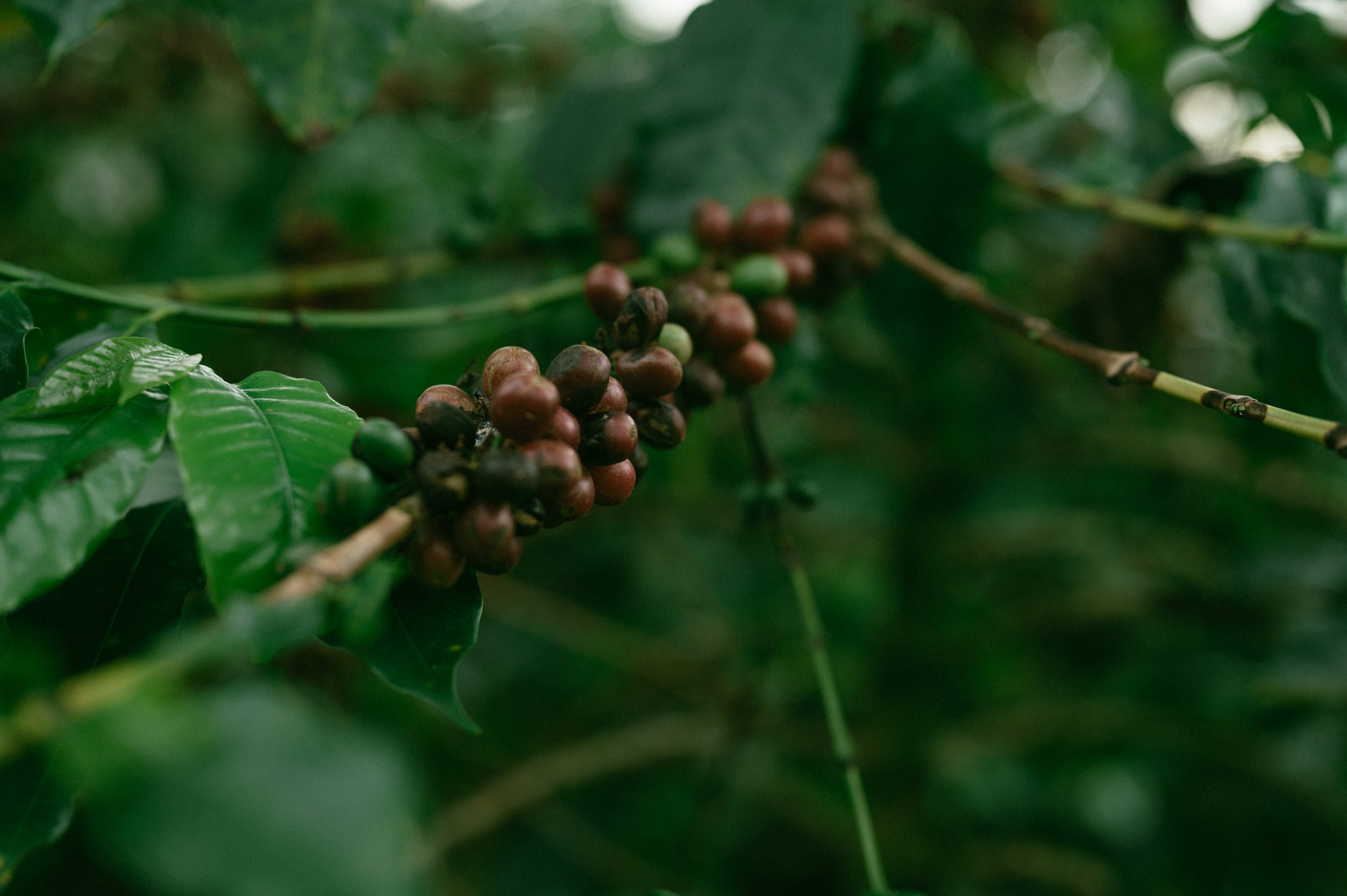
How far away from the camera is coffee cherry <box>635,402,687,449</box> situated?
0.63 metres

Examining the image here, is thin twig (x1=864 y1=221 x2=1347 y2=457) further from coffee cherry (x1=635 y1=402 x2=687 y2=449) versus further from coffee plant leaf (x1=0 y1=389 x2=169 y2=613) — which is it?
coffee plant leaf (x1=0 y1=389 x2=169 y2=613)

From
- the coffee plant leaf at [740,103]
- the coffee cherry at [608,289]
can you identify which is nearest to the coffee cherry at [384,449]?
the coffee cherry at [608,289]

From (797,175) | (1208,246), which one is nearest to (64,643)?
(797,175)

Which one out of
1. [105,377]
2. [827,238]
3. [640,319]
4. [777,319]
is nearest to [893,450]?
[827,238]

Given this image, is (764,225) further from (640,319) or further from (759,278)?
(640,319)

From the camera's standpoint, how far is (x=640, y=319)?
2.03 ft

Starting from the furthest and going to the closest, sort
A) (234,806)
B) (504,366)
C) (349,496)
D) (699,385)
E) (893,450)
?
(893,450)
(699,385)
(504,366)
(349,496)
(234,806)

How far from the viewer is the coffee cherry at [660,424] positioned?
24.9 inches

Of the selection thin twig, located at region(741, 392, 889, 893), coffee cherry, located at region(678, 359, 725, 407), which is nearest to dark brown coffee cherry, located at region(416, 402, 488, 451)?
coffee cherry, located at region(678, 359, 725, 407)

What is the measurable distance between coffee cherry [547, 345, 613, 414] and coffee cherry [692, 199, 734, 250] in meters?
0.34

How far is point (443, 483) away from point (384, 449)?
43 millimetres

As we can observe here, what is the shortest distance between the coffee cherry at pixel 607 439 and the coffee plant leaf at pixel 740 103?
0.45 m

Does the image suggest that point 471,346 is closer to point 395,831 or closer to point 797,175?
point 797,175

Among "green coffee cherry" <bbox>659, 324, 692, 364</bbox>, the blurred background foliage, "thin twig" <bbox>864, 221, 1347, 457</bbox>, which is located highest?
"thin twig" <bbox>864, 221, 1347, 457</bbox>
